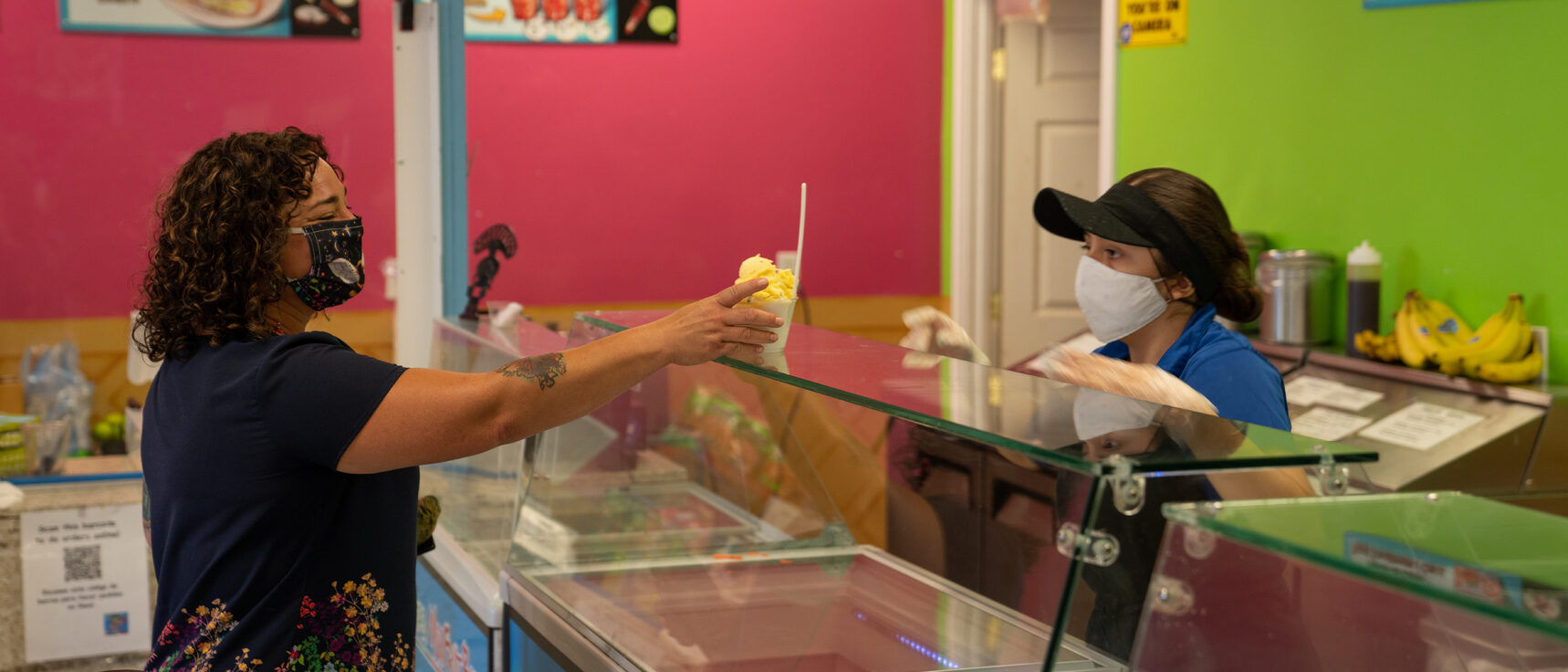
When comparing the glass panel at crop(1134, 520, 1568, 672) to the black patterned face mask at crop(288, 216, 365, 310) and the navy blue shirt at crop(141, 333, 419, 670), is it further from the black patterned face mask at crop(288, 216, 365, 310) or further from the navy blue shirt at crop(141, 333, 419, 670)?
the black patterned face mask at crop(288, 216, 365, 310)

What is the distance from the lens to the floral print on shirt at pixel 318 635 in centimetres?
163

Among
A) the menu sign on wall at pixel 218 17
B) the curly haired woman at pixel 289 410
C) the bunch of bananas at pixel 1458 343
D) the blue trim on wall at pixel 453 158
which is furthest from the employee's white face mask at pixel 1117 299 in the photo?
the menu sign on wall at pixel 218 17

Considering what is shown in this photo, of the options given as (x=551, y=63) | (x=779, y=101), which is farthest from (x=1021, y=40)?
(x=551, y=63)

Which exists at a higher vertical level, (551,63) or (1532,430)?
(551,63)

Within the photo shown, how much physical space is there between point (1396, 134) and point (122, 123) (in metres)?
3.92

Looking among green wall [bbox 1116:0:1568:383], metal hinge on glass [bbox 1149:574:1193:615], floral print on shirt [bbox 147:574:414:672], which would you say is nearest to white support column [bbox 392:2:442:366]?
floral print on shirt [bbox 147:574:414:672]

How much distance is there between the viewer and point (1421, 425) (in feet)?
9.92

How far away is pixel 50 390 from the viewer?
4.21 metres

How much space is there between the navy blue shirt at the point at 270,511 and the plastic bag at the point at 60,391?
2840 millimetres

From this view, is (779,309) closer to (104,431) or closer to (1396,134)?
(1396,134)

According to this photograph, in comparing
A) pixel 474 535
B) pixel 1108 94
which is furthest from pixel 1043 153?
pixel 474 535

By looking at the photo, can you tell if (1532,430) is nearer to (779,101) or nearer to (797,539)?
(797,539)

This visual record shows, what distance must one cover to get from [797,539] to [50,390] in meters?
2.96

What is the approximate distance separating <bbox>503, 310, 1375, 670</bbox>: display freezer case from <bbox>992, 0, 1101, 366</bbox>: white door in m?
2.60
